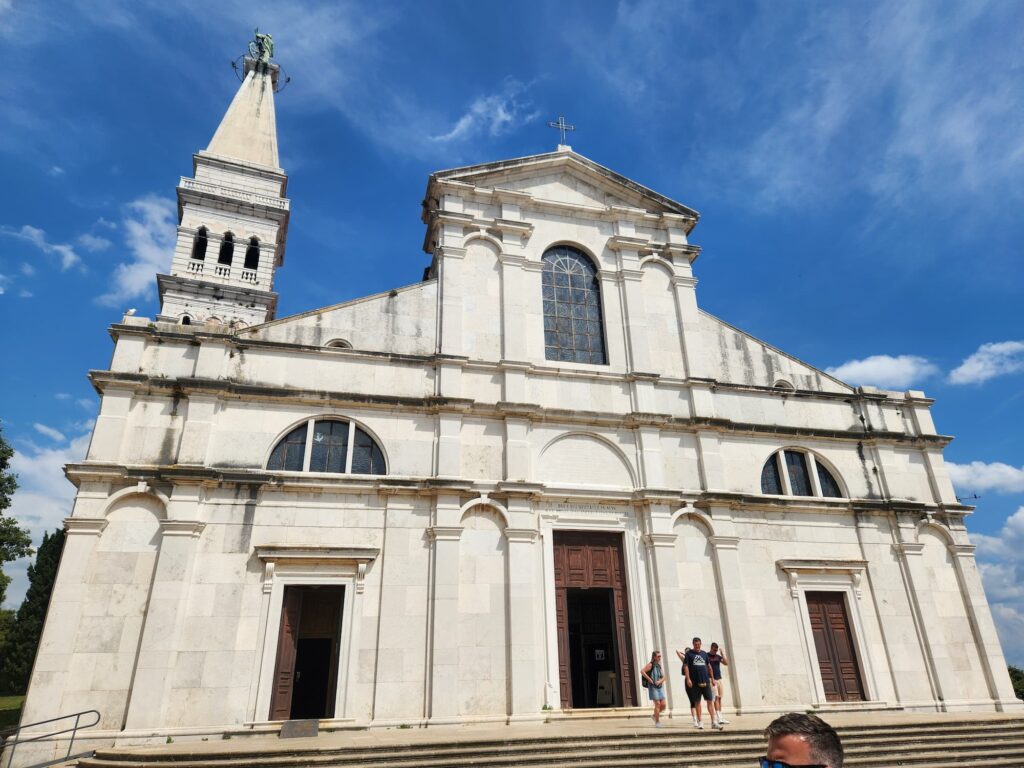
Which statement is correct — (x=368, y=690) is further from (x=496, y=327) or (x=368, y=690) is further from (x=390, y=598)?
(x=496, y=327)

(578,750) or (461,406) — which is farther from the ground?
(461,406)

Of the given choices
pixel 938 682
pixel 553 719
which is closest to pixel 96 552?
pixel 553 719

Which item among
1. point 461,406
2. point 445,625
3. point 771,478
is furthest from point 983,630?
point 461,406

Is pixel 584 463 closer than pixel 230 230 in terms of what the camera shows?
Yes

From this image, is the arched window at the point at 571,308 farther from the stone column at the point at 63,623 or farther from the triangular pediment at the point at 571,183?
the stone column at the point at 63,623

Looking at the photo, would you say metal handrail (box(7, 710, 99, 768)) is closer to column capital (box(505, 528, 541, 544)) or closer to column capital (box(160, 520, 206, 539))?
column capital (box(160, 520, 206, 539))

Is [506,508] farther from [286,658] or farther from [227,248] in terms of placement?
[227,248]

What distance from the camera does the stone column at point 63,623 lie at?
12453 mm

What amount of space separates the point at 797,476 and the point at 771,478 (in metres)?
0.86

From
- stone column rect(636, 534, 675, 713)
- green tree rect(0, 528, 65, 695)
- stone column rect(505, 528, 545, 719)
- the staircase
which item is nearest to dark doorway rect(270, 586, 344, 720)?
the staircase

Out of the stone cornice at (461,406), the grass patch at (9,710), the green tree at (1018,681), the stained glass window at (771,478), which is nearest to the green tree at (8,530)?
the grass patch at (9,710)

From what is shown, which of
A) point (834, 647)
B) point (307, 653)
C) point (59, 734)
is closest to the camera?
point (59, 734)

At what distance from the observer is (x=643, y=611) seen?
16.1 m

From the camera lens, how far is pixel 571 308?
64.2 feet
